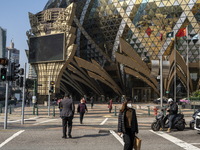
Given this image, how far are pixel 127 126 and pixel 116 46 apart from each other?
162ft

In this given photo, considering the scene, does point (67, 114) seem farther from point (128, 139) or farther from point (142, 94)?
point (142, 94)

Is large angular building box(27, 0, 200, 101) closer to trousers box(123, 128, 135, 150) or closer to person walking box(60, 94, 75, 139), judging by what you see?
person walking box(60, 94, 75, 139)

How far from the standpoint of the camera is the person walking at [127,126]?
6.36 metres

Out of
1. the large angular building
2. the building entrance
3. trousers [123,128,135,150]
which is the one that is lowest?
trousers [123,128,135,150]

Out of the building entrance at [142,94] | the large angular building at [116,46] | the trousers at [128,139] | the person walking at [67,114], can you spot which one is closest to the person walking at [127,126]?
the trousers at [128,139]

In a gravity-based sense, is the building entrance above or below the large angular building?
below

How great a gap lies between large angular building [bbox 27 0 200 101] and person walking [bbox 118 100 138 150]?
38.1 meters

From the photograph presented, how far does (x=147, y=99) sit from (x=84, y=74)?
600 inches

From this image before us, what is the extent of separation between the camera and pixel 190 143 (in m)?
9.07

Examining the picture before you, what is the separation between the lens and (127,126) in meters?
6.41

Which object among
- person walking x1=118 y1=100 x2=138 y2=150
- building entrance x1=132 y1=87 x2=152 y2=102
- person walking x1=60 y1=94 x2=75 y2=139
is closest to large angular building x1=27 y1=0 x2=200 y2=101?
building entrance x1=132 y1=87 x2=152 y2=102

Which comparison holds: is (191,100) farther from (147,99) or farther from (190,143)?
(190,143)

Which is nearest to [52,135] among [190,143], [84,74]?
[190,143]

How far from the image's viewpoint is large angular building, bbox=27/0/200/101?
1812 inches
